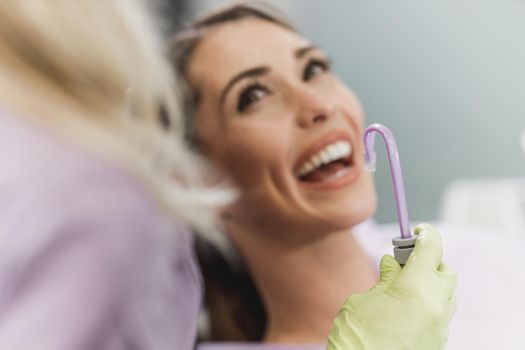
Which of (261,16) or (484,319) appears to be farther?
(261,16)

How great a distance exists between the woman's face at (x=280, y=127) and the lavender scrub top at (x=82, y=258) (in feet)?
0.46

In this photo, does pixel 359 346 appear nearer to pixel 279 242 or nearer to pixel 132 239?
pixel 279 242

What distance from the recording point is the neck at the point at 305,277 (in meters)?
0.64

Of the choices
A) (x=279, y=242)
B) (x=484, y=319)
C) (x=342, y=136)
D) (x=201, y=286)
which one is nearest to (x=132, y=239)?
(x=201, y=286)

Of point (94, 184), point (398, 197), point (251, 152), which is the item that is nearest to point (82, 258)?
point (94, 184)

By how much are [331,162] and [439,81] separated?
0.68 feet

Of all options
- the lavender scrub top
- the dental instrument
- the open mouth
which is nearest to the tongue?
the open mouth

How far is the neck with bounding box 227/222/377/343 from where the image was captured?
636 millimetres

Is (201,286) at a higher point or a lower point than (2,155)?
lower

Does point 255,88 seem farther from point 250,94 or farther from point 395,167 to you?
point 395,167

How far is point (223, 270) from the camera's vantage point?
2.61 ft

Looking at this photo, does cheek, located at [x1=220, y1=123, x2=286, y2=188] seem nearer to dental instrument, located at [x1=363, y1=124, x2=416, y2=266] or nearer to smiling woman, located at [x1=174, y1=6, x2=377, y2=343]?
smiling woman, located at [x1=174, y1=6, x2=377, y2=343]

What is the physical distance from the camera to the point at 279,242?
68 cm

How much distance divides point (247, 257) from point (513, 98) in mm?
326
